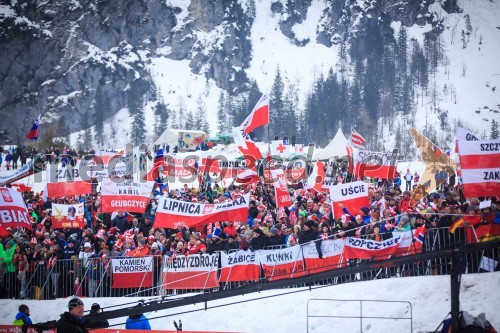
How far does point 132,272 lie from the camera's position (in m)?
19.1

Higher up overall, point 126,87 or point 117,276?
point 126,87

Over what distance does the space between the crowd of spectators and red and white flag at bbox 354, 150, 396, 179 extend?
8.20ft

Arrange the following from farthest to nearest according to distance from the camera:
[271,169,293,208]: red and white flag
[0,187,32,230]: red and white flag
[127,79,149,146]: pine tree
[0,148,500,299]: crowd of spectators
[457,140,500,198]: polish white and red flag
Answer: [127,79,149,146]: pine tree < [271,169,293,208]: red and white flag < [0,187,32,230]: red and white flag < [0,148,500,299]: crowd of spectators < [457,140,500,198]: polish white and red flag

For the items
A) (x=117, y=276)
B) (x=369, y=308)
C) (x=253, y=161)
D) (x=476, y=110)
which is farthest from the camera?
(x=476, y=110)

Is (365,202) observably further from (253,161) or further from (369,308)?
(253,161)

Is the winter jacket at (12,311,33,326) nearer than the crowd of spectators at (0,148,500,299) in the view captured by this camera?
Yes

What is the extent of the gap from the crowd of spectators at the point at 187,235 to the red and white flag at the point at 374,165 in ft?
8.20

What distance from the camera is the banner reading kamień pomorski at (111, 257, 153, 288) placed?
1889cm

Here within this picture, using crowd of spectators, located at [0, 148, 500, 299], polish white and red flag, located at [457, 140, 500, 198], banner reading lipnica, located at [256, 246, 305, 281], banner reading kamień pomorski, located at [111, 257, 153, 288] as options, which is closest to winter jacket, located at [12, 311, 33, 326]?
banner reading kamień pomorski, located at [111, 257, 153, 288]

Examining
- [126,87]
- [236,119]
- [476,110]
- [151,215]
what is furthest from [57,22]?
[151,215]

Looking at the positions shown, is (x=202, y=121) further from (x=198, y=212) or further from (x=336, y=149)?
(x=198, y=212)

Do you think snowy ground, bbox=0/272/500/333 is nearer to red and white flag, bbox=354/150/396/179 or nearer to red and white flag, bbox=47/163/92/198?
red and white flag, bbox=47/163/92/198

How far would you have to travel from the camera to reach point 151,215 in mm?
24203

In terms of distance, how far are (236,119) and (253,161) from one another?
13630 centimetres
